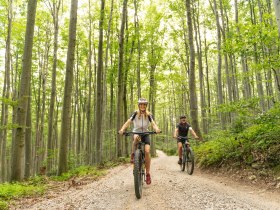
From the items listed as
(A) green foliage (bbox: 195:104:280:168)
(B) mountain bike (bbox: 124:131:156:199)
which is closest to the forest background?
(A) green foliage (bbox: 195:104:280:168)

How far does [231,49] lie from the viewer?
356 inches

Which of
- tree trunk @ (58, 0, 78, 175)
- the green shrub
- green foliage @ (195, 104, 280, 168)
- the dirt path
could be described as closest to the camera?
the dirt path

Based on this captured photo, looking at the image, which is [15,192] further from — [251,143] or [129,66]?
[129,66]

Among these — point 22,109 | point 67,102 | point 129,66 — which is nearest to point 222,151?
point 67,102

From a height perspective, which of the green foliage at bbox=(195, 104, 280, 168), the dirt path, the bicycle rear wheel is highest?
the green foliage at bbox=(195, 104, 280, 168)

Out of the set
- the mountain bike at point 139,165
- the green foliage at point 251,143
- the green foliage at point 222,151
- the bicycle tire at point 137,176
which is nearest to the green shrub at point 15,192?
the mountain bike at point 139,165

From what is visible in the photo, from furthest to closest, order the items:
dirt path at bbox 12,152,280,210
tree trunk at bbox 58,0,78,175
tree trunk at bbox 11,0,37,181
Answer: tree trunk at bbox 58,0,78,175 → tree trunk at bbox 11,0,37,181 → dirt path at bbox 12,152,280,210

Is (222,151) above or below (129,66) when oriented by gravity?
below

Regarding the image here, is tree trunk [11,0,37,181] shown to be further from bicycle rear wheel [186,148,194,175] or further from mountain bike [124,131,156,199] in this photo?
bicycle rear wheel [186,148,194,175]

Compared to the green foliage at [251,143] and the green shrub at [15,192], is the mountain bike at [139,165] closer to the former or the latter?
the green foliage at [251,143]

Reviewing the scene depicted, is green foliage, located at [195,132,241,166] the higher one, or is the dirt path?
green foliage, located at [195,132,241,166]

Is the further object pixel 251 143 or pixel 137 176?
pixel 251 143

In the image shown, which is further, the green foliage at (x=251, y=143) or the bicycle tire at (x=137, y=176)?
the green foliage at (x=251, y=143)

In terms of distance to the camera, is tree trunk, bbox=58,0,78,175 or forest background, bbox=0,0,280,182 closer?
forest background, bbox=0,0,280,182
